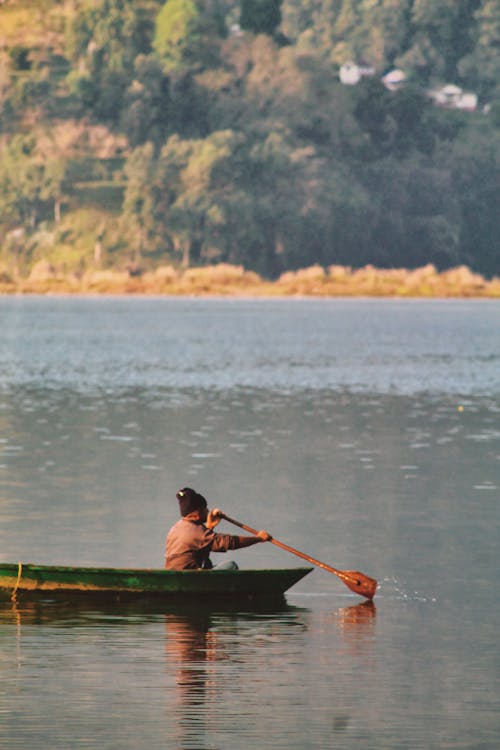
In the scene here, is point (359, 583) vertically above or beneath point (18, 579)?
beneath

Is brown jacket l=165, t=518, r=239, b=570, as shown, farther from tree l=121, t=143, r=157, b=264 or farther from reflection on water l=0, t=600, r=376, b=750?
tree l=121, t=143, r=157, b=264

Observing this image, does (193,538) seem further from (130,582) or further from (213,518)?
(130,582)

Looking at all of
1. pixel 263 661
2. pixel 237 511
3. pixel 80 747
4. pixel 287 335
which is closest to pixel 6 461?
pixel 237 511

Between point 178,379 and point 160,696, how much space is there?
61.0 metres

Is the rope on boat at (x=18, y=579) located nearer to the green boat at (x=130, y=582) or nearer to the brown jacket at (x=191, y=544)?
the green boat at (x=130, y=582)

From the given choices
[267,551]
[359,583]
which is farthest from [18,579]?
[267,551]

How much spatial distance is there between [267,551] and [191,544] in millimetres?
6675

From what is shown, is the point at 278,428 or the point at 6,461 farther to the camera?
the point at 278,428

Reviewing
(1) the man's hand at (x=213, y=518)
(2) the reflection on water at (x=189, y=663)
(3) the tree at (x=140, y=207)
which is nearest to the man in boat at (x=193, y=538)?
(1) the man's hand at (x=213, y=518)

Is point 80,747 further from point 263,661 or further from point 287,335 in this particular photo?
point 287,335

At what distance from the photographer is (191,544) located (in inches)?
928

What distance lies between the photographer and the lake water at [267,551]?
18.1m

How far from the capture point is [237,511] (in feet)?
115

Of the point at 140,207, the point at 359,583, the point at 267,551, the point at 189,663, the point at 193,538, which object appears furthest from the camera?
the point at 140,207
